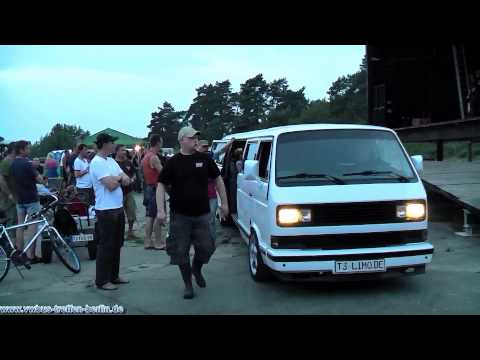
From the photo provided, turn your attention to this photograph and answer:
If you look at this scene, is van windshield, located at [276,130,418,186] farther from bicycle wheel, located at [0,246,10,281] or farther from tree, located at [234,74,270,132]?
tree, located at [234,74,270,132]

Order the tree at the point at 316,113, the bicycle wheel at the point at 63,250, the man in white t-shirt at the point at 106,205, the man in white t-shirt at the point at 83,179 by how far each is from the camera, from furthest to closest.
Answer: the tree at the point at 316,113, the man in white t-shirt at the point at 83,179, the bicycle wheel at the point at 63,250, the man in white t-shirt at the point at 106,205

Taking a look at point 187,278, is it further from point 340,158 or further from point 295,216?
point 340,158

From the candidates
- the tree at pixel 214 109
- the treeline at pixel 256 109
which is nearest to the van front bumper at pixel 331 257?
the treeline at pixel 256 109

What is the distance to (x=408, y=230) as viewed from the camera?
212 inches

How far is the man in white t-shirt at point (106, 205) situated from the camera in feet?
19.5

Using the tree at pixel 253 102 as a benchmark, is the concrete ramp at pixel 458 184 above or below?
below

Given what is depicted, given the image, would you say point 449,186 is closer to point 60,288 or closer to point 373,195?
point 373,195

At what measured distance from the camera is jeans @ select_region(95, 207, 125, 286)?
596cm

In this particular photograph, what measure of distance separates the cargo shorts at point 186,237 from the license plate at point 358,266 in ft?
5.19

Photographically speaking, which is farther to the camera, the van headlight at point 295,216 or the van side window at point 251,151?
the van side window at point 251,151

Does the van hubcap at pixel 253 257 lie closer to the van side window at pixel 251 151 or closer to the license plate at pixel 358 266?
the license plate at pixel 358 266
